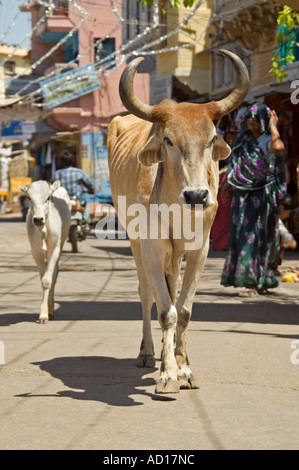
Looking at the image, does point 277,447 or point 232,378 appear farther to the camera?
point 232,378

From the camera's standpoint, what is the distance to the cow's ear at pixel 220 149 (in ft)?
19.0

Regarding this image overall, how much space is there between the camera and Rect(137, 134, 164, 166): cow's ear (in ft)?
18.9

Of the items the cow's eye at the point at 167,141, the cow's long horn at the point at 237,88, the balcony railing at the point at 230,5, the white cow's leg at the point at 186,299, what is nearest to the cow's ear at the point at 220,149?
the cow's long horn at the point at 237,88

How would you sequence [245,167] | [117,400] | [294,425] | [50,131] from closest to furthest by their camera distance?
1. [294,425]
2. [117,400]
3. [245,167]
4. [50,131]

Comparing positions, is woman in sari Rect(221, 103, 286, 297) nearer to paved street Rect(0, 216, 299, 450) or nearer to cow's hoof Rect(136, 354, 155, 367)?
paved street Rect(0, 216, 299, 450)

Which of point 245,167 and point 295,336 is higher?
point 245,167

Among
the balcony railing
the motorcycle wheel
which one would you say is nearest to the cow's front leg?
the motorcycle wheel

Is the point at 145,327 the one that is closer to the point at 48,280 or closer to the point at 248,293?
the point at 48,280

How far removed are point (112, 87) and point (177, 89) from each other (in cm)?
876

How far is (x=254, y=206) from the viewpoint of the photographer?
11.0 m

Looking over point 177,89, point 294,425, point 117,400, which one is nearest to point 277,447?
point 294,425

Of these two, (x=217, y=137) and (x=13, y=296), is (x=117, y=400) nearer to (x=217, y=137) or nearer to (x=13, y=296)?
(x=217, y=137)

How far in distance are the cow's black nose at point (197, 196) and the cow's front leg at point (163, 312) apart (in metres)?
0.71

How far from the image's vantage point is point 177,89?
29.6m
